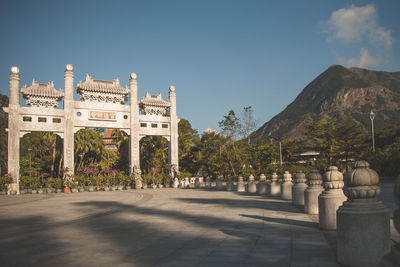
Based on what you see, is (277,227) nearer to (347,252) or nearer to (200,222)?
(200,222)

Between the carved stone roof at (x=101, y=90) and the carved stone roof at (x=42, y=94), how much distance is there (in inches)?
71.9

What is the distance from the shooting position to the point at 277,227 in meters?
6.75

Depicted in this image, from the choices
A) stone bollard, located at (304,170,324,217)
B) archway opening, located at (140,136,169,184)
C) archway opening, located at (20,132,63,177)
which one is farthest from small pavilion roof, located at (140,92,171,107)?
stone bollard, located at (304,170,324,217)

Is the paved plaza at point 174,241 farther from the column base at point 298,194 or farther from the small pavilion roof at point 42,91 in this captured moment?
→ the small pavilion roof at point 42,91

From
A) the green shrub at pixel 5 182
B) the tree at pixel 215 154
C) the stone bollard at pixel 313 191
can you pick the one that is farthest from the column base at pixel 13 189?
the stone bollard at pixel 313 191

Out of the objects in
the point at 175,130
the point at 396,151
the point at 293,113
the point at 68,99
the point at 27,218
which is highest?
the point at 293,113

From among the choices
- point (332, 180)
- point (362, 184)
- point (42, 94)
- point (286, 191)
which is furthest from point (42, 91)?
point (362, 184)

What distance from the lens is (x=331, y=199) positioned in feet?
19.4

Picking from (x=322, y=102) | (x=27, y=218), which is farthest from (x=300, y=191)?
(x=322, y=102)

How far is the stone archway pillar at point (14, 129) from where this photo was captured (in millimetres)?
24719

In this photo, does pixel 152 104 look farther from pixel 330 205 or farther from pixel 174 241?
pixel 330 205

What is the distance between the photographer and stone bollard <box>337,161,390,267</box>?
12.4 feet

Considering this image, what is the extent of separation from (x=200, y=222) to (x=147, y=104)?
79.0 ft

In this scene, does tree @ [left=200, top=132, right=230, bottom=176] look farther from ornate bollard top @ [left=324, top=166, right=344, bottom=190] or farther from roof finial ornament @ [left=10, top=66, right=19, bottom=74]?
ornate bollard top @ [left=324, top=166, right=344, bottom=190]
